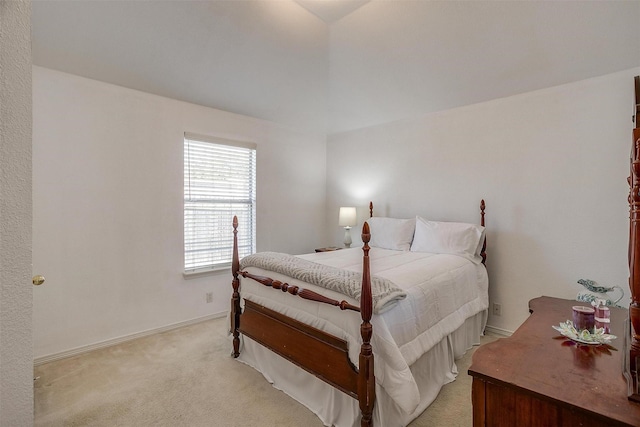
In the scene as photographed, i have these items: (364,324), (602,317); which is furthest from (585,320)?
(364,324)

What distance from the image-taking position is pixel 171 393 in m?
2.17

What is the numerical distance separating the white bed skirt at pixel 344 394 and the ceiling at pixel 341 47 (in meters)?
2.34

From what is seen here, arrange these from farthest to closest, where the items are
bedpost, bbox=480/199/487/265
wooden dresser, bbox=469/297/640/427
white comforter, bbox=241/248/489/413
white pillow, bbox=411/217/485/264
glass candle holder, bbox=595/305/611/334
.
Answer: bedpost, bbox=480/199/487/265
white pillow, bbox=411/217/485/264
white comforter, bbox=241/248/489/413
glass candle holder, bbox=595/305/611/334
wooden dresser, bbox=469/297/640/427

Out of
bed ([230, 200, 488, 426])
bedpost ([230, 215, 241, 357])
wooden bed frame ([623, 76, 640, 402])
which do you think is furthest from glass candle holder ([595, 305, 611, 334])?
bedpost ([230, 215, 241, 357])

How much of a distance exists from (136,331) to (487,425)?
312cm

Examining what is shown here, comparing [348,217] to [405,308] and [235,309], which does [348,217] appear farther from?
[405,308]

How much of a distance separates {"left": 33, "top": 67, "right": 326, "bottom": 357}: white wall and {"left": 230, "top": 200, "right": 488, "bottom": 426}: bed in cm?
110

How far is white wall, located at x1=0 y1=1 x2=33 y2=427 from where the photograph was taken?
→ 0.65m

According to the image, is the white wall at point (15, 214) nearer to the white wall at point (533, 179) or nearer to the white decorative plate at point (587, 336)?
the white decorative plate at point (587, 336)

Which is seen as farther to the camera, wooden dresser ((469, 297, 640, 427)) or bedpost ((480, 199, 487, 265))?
bedpost ((480, 199, 487, 265))

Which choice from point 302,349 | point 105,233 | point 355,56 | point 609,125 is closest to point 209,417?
point 302,349

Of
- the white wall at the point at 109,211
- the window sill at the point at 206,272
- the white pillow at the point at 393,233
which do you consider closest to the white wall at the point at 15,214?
the white wall at the point at 109,211

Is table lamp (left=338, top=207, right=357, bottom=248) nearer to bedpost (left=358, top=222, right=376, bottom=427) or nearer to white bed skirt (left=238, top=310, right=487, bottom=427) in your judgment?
white bed skirt (left=238, top=310, right=487, bottom=427)

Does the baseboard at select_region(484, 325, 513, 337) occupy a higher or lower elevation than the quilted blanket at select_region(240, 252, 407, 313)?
lower
